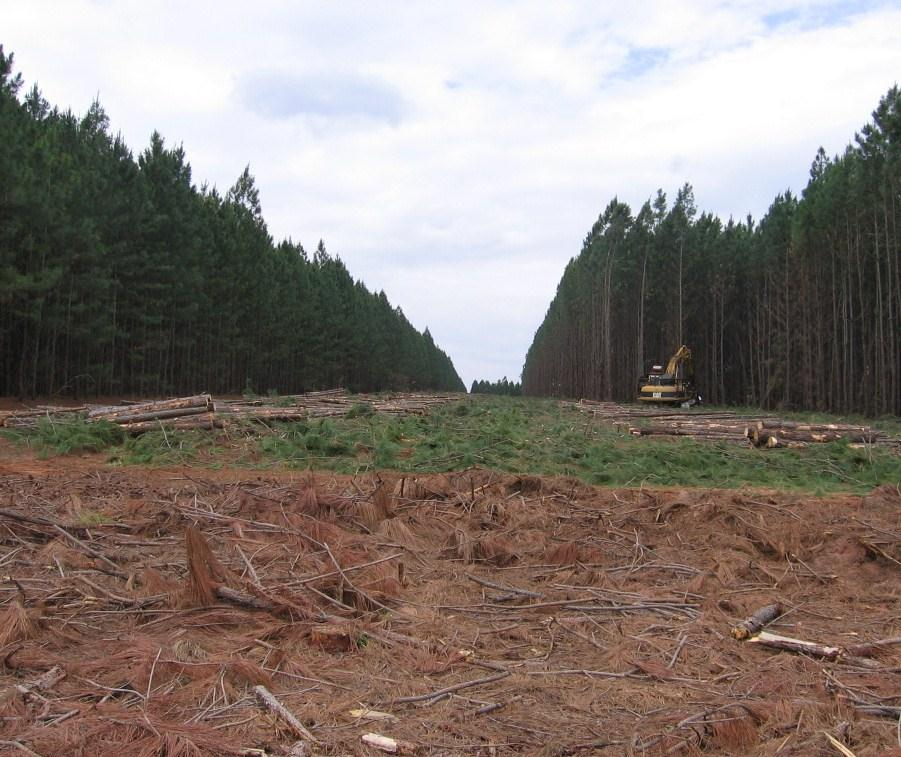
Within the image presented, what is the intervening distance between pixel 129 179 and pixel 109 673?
3216 cm

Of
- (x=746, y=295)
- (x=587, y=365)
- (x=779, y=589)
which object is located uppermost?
(x=746, y=295)

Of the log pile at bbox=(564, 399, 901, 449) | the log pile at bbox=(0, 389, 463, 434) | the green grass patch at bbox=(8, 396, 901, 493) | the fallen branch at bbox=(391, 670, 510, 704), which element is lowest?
the fallen branch at bbox=(391, 670, 510, 704)

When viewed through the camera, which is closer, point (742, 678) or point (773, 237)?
point (742, 678)

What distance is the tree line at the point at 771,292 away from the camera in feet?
111

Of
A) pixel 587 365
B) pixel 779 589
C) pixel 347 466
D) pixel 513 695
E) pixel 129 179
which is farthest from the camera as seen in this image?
pixel 587 365

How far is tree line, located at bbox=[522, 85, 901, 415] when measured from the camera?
3375 cm

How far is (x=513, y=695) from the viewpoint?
401 cm

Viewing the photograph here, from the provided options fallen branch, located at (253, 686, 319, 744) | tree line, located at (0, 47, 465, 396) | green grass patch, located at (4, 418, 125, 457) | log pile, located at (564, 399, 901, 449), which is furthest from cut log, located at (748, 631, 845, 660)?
tree line, located at (0, 47, 465, 396)

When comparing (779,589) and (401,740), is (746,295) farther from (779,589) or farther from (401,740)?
(401,740)

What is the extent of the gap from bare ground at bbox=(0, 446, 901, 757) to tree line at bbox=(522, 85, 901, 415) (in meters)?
28.7

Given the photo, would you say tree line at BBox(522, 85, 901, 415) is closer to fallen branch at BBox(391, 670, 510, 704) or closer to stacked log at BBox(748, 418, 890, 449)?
stacked log at BBox(748, 418, 890, 449)

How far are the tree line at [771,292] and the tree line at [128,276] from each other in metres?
24.4

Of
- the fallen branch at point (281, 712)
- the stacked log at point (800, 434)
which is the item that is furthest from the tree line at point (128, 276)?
the fallen branch at point (281, 712)

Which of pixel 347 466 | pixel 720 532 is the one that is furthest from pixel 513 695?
pixel 347 466
